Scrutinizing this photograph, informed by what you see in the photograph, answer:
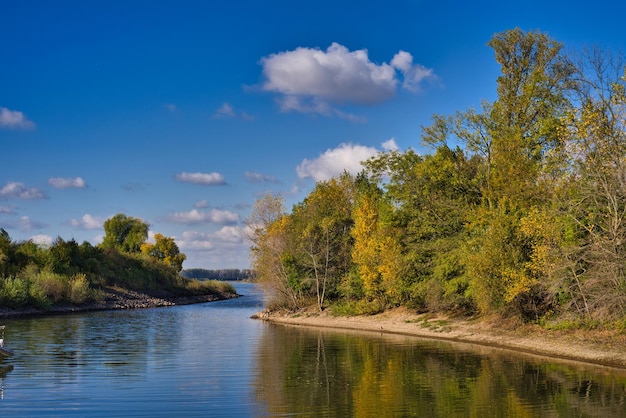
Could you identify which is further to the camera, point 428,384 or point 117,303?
point 117,303

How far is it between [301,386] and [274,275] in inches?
1788

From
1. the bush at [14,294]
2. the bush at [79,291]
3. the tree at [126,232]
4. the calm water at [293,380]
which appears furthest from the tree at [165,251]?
the calm water at [293,380]

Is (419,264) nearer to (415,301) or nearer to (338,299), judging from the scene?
(415,301)

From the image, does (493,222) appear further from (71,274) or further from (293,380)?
(71,274)

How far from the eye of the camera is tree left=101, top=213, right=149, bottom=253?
525 feet

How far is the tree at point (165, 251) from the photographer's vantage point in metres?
160

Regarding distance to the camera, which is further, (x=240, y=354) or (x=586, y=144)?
(x=240, y=354)

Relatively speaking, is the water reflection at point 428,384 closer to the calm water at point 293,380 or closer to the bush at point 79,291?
the calm water at point 293,380

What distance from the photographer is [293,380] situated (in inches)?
1081

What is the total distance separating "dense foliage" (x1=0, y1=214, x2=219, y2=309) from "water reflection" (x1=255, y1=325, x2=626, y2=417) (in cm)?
4436

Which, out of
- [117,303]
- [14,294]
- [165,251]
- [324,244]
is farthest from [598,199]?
[165,251]

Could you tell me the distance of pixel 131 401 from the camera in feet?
72.7

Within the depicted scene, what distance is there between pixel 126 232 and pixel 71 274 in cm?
7261

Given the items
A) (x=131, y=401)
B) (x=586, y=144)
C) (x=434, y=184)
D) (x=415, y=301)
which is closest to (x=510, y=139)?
(x=434, y=184)
